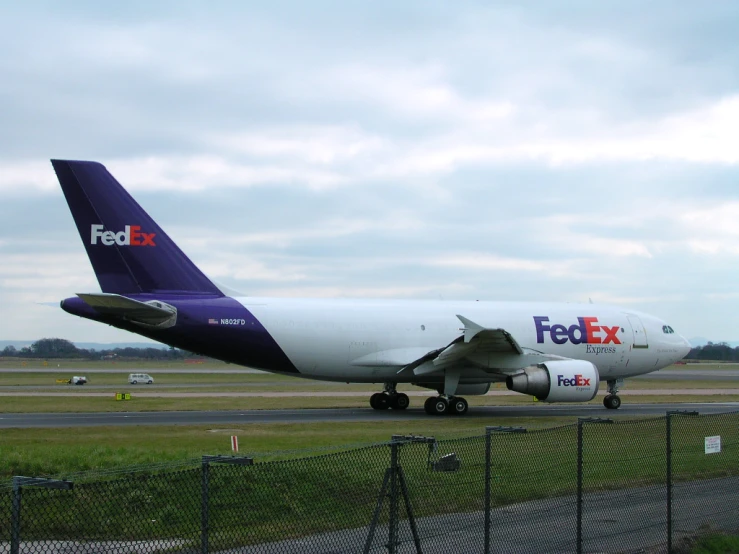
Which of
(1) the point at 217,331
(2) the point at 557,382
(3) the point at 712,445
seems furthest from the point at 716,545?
(1) the point at 217,331

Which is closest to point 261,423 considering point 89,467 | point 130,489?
point 89,467

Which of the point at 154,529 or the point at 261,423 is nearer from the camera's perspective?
the point at 154,529

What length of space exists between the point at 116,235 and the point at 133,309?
2729 millimetres

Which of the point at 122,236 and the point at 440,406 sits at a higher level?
the point at 122,236

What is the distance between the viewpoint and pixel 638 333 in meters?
34.7

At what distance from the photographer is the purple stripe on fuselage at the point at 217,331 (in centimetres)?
2802

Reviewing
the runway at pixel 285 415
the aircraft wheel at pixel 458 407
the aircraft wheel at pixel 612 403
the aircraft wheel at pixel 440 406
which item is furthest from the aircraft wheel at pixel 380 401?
the aircraft wheel at pixel 612 403

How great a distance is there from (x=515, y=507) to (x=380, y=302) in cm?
2106

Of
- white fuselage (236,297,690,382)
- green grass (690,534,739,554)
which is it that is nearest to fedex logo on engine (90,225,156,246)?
white fuselage (236,297,690,382)

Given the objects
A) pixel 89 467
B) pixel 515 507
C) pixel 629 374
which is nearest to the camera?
pixel 515 507

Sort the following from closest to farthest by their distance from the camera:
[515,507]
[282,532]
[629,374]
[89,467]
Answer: [282,532]
[515,507]
[89,467]
[629,374]

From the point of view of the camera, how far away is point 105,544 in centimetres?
970

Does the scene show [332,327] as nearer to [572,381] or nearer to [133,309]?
[133,309]

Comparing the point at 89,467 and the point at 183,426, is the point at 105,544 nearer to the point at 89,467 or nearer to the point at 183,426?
the point at 89,467
